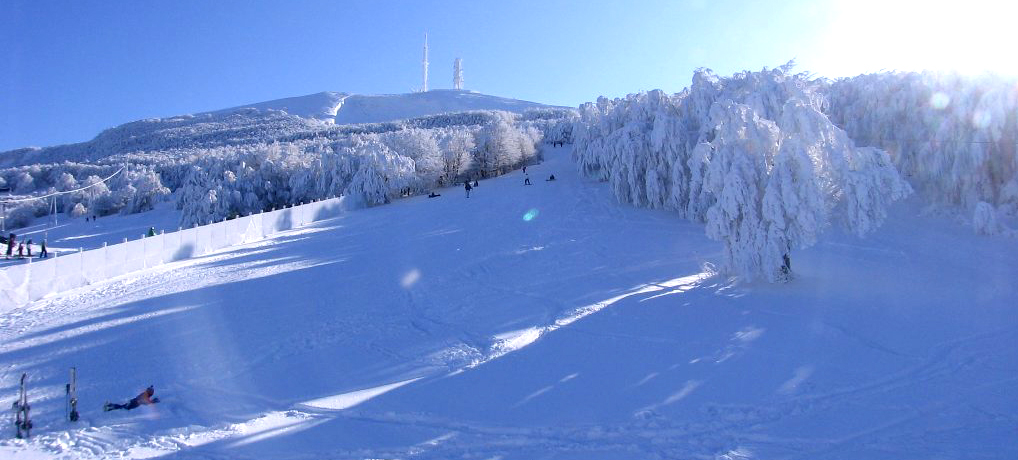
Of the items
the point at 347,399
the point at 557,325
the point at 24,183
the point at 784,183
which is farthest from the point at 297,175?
the point at 24,183

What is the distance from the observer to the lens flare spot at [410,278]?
16.7m

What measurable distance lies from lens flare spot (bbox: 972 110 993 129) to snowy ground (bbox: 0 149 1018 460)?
6237mm

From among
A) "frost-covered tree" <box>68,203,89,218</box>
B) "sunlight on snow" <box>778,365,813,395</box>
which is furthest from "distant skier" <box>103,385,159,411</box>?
"frost-covered tree" <box>68,203,89,218</box>

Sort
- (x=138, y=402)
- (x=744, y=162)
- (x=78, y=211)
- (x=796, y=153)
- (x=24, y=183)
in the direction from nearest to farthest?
(x=138, y=402), (x=796, y=153), (x=744, y=162), (x=78, y=211), (x=24, y=183)

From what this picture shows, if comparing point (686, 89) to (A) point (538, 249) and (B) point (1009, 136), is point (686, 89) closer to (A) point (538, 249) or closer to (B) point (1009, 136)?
(B) point (1009, 136)

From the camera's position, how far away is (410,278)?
57.2 ft

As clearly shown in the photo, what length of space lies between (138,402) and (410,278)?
924 centimetres

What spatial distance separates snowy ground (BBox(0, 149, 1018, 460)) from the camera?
24.7 ft

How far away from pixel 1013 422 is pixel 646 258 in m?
11.6

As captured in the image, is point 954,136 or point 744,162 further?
point 954,136

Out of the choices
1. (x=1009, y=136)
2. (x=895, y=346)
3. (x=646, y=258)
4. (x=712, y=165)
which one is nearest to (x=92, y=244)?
(x=646, y=258)

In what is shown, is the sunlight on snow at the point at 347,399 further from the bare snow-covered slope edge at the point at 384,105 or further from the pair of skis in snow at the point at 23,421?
the bare snow-covered slope edge at the point at 384,105

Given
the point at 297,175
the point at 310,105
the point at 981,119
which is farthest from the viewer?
the point at 310,105

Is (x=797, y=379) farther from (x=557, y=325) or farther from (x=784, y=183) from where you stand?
(x=784, y=183)
